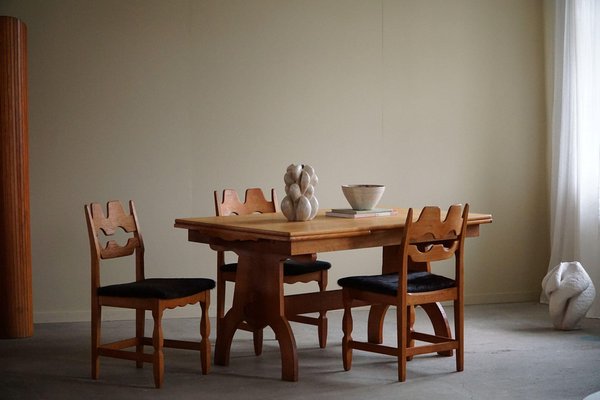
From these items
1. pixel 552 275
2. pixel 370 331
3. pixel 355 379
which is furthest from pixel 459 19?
pixel 355 379

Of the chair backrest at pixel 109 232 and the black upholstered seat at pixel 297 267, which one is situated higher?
the chair backrest at pixel 109 232

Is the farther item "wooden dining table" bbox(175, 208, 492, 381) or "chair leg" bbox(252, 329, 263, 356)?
"chair leg" bbox(252, 329, 263, 356)

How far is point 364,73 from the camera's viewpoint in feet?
20.9

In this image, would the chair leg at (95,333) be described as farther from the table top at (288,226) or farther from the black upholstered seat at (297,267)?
the black upholstered seat at (297,267)

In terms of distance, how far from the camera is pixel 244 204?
529 cm

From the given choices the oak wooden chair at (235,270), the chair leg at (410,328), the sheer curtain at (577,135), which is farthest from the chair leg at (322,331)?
the sheer curtain at (577,135)

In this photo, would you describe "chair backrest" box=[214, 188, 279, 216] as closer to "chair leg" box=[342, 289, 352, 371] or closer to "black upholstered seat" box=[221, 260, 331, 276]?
"black upholstered seat" box=[221, 260, 331, 276]

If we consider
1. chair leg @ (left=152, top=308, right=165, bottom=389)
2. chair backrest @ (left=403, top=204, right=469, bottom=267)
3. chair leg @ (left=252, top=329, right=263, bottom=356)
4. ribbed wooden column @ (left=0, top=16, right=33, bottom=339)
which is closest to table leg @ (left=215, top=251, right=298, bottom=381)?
chair leg @ (left=252, top=329, right=263, bottom=356)

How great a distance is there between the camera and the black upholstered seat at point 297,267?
4938 millimetres

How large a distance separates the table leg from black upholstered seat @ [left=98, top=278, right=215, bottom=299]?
0.67 feet

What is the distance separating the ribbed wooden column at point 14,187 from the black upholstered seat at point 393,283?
2.05 m

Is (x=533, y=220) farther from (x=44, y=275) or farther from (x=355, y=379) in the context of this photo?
(x=44, y=275)

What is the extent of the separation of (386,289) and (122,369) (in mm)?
1419

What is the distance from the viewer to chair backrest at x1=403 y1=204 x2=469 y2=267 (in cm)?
423
